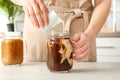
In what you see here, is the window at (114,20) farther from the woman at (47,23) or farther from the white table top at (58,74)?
the white table top at (58,74)

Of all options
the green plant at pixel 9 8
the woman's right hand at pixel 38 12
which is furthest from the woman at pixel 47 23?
the green plant at pixel 9 8

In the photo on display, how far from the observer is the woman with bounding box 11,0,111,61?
0.84 m

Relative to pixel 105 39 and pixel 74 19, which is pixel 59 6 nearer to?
pixel 74 19

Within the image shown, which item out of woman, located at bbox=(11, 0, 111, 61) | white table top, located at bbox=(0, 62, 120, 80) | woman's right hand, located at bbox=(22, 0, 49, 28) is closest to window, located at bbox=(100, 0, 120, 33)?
woman, located at bbox=(11, 0, 111, 61)

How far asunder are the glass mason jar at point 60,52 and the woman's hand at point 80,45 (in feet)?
0.17

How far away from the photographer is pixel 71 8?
3.98ft

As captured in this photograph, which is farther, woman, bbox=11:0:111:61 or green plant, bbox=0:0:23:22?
green plant, bbox=0:0:23:22

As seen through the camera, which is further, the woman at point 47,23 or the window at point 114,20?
the window at point 114,20

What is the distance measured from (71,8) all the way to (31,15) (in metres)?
0.39

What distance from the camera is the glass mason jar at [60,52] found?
80 centimetres

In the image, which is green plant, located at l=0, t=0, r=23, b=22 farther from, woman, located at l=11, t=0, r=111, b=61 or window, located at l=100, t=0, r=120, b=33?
woman, located at l=11, t=0, r=111, b=61

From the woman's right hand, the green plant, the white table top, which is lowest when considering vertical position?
the white table top

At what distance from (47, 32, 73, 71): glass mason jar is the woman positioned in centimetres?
5

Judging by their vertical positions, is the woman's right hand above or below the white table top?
above
